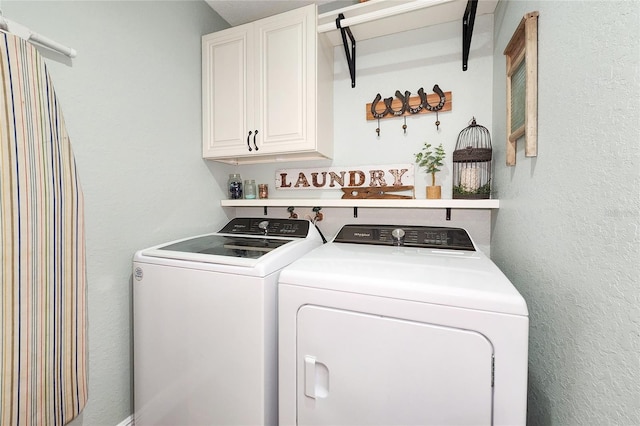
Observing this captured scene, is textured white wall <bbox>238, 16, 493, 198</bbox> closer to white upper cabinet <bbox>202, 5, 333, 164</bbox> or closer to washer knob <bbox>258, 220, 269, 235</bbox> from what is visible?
white upper cabinet <bbox>202, 5, 333, 164</bbox>

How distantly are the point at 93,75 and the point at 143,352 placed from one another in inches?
52.6

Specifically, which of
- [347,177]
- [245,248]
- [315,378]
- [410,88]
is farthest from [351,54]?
[315,378]

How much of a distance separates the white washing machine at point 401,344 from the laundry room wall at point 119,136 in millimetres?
938

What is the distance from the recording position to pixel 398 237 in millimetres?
1521

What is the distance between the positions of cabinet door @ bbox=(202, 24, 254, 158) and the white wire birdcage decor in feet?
4.25

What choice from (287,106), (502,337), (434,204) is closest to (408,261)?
(502,337)

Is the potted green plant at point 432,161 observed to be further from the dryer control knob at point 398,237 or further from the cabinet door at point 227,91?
the cabinet door at point 227,91

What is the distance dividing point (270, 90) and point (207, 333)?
54.9 inches

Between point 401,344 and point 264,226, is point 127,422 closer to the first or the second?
point 264,226

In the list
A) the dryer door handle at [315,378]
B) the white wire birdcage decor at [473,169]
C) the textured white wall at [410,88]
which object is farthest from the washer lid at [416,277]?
the textured white wall at [410,88]

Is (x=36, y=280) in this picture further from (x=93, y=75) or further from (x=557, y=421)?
(x=557, y=421)

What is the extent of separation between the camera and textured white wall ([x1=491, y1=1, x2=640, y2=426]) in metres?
0.55

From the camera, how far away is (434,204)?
1542 mm

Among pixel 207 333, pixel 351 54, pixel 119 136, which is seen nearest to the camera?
pixel 207 333
